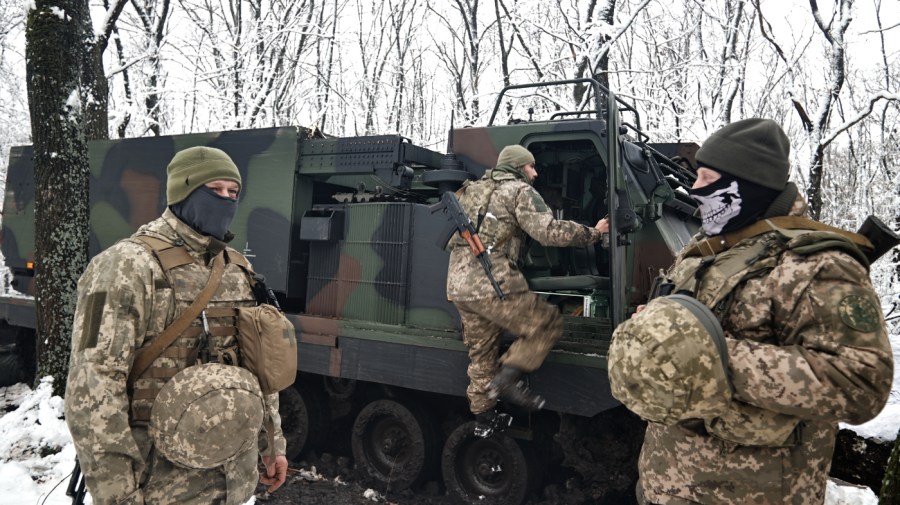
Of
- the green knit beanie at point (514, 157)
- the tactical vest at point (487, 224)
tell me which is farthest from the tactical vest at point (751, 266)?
the green knit beanie at point (514, 157)

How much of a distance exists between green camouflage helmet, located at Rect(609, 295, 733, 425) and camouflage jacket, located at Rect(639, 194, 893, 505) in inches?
3.3

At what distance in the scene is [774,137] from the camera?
6.55ft

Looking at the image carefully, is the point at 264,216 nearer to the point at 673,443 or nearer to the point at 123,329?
the point at 123,329

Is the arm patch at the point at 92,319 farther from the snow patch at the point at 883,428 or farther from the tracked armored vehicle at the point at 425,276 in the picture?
the snow patch at the point at 883,428

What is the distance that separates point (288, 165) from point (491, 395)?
253cm

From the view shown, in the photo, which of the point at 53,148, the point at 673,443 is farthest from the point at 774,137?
the point at 53,148

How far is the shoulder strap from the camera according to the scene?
205 centimetres

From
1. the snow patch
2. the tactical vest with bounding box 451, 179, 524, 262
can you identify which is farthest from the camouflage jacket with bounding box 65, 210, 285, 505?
the snow patch

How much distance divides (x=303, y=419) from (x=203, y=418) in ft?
11.7

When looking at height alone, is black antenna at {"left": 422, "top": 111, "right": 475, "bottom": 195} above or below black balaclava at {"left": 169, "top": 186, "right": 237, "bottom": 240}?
above

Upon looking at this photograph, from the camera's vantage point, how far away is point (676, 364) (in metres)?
1.71

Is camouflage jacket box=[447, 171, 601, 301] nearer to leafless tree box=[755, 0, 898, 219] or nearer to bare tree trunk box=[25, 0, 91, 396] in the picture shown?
bare tree trunk box=[25, 0, 91, 396]

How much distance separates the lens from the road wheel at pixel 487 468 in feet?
14.5

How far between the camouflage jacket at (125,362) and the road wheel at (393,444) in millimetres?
2711
